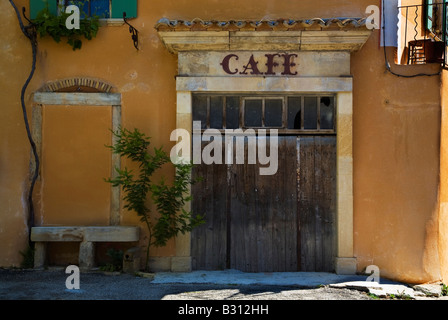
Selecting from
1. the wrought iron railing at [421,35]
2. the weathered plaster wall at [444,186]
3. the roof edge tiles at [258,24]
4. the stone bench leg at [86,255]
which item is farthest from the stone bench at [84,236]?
the wrought iron railing at [421,35]

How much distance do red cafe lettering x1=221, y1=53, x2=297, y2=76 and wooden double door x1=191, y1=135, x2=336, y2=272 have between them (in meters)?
1.00

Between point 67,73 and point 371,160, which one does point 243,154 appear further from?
point 67,73

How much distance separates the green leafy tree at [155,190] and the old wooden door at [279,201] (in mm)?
435

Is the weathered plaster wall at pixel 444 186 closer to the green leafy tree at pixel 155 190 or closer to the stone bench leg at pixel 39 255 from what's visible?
the green leafy tree at pixel 155 190

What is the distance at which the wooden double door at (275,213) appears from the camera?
26.5ft

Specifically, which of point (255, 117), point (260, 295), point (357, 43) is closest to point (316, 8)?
point (357, 43)

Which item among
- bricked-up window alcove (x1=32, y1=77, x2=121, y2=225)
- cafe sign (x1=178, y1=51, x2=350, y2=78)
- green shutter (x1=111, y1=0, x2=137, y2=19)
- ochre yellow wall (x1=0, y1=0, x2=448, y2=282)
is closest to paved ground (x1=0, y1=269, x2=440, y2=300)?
ochre yellow wall (x1=0, y1=0, x2=448, y2=282)

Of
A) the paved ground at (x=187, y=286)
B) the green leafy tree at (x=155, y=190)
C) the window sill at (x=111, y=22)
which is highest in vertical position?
the window sill at (x=111, y=22)

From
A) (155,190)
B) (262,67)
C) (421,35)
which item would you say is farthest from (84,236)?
(421,35)

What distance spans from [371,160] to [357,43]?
1.67 metres

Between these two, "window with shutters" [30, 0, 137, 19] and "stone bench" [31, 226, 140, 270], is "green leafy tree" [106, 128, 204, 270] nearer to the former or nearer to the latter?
"stone bench" [31, 226, 140, 270]

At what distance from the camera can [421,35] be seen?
28.4 ft

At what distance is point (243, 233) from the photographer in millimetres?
8102

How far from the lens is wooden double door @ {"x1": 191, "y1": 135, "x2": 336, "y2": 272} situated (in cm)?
807
